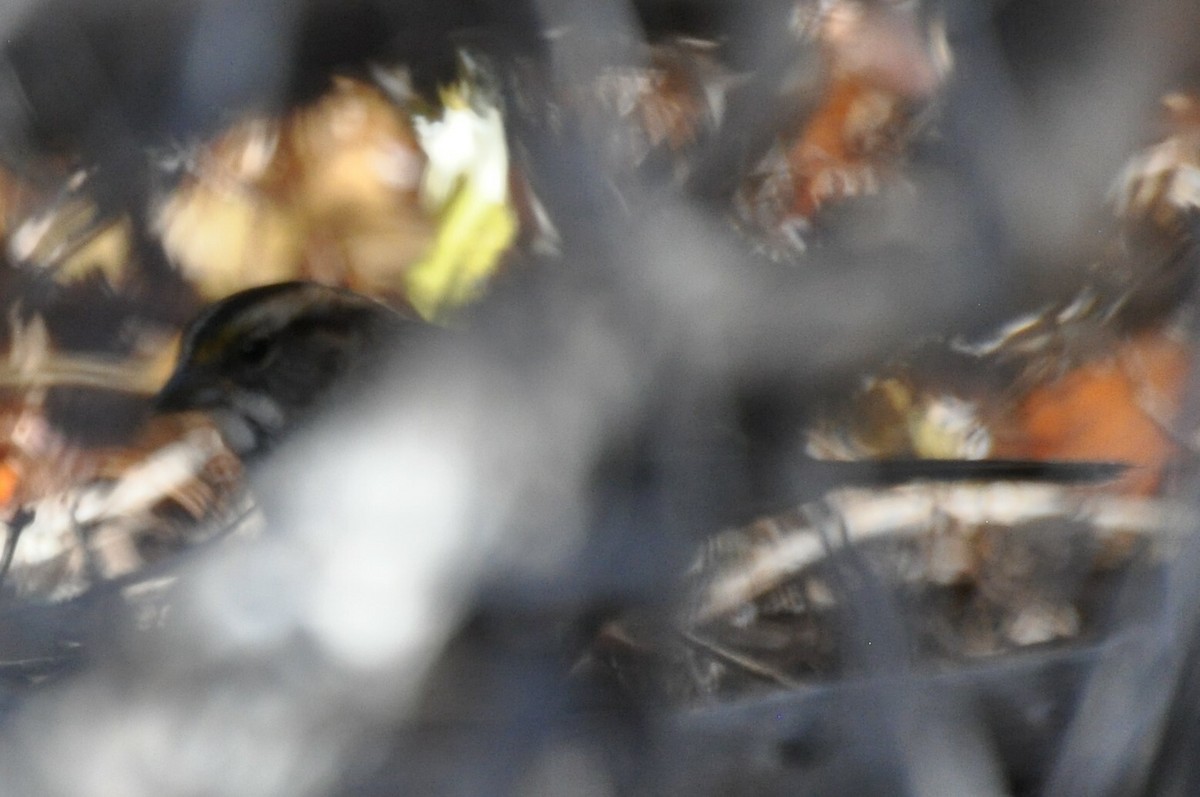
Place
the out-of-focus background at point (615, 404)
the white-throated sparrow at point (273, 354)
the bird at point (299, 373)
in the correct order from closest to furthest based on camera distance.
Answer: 1. the out-of-focus background at point (615, 404)
2. the bird at point (299, 373)
3. the white-throated sparrow at point (273, 354)

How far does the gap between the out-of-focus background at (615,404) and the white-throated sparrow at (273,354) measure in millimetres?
37

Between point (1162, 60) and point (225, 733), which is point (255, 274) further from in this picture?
point (1162, 60)

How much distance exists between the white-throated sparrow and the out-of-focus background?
4cm

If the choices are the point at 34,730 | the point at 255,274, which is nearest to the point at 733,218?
A: the point at 255,274

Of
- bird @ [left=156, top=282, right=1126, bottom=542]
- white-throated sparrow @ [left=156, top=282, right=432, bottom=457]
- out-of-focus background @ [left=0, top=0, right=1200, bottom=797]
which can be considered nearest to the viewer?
out-of-focus background @ [left=0, top=0, right=1200, bottom=797]

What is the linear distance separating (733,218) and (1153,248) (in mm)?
358

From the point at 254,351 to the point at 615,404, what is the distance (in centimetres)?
39

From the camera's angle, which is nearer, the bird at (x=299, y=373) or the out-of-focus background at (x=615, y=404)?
the out-of-focus background at (x=615, y=404)

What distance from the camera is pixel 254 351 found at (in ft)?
4.01

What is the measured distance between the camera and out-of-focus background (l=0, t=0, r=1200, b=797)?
0.82 meters

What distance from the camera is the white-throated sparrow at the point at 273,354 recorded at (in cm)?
119

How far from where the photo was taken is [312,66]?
4.20 ft

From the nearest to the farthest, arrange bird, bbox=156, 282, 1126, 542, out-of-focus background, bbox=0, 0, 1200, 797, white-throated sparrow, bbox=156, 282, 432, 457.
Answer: out-of-focus background, bbox=0, 0, 1200, 797 < bird, bbox=156, 282, 1126, 542 < white-throated sparrow, bbox=156, 282, 432, 457

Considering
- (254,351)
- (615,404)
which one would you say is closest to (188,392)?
(254,351)
